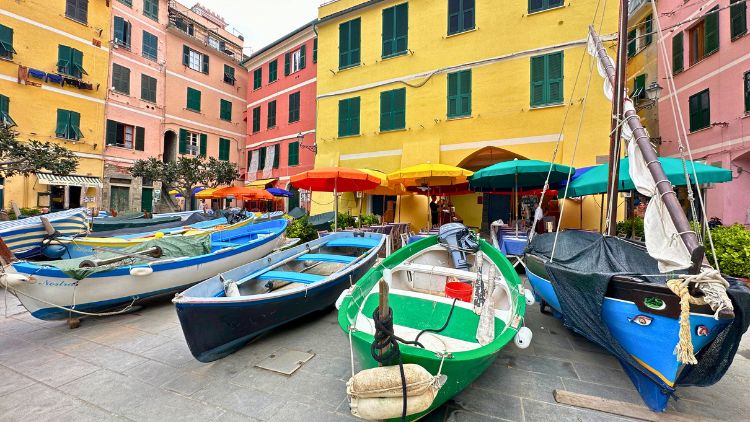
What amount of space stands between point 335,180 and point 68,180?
58.3 ft

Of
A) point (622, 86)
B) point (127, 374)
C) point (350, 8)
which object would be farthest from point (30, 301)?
point (350, 8)

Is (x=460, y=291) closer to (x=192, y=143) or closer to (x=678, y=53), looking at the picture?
(x=678, y=53)

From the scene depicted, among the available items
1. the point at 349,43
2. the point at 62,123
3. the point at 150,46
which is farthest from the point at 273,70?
the point at 62,123

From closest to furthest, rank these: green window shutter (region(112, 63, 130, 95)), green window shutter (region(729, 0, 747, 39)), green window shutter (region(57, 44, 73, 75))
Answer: green window shutter (region(729, 0, 747, 39)), green window shutter (region(57, 44, 73, 75)), green window shutter (region(112, 63, 130, 95))

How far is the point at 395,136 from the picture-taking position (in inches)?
517

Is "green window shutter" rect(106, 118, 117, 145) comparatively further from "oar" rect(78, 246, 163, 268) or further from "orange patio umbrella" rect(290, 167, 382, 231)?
"oar" rect(78, 246, 163, 268)

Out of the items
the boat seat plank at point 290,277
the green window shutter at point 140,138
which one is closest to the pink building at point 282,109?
the green window shutter at point 140,138

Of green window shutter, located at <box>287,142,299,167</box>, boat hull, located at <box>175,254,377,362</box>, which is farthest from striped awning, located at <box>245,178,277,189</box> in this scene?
boat hull, located at <box>175,254,377,362</box>

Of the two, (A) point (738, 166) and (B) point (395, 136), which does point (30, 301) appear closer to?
(B) point (395, 136)

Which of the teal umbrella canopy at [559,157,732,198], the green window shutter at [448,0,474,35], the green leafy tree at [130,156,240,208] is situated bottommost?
the teal umbrella canopy at [559,157,732,198]

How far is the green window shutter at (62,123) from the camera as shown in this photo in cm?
1652

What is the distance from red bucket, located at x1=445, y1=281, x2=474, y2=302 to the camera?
387 cm

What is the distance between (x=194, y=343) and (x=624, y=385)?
453 cm

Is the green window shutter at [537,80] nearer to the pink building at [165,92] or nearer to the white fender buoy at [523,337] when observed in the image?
the white fender buoy at [523,337]
